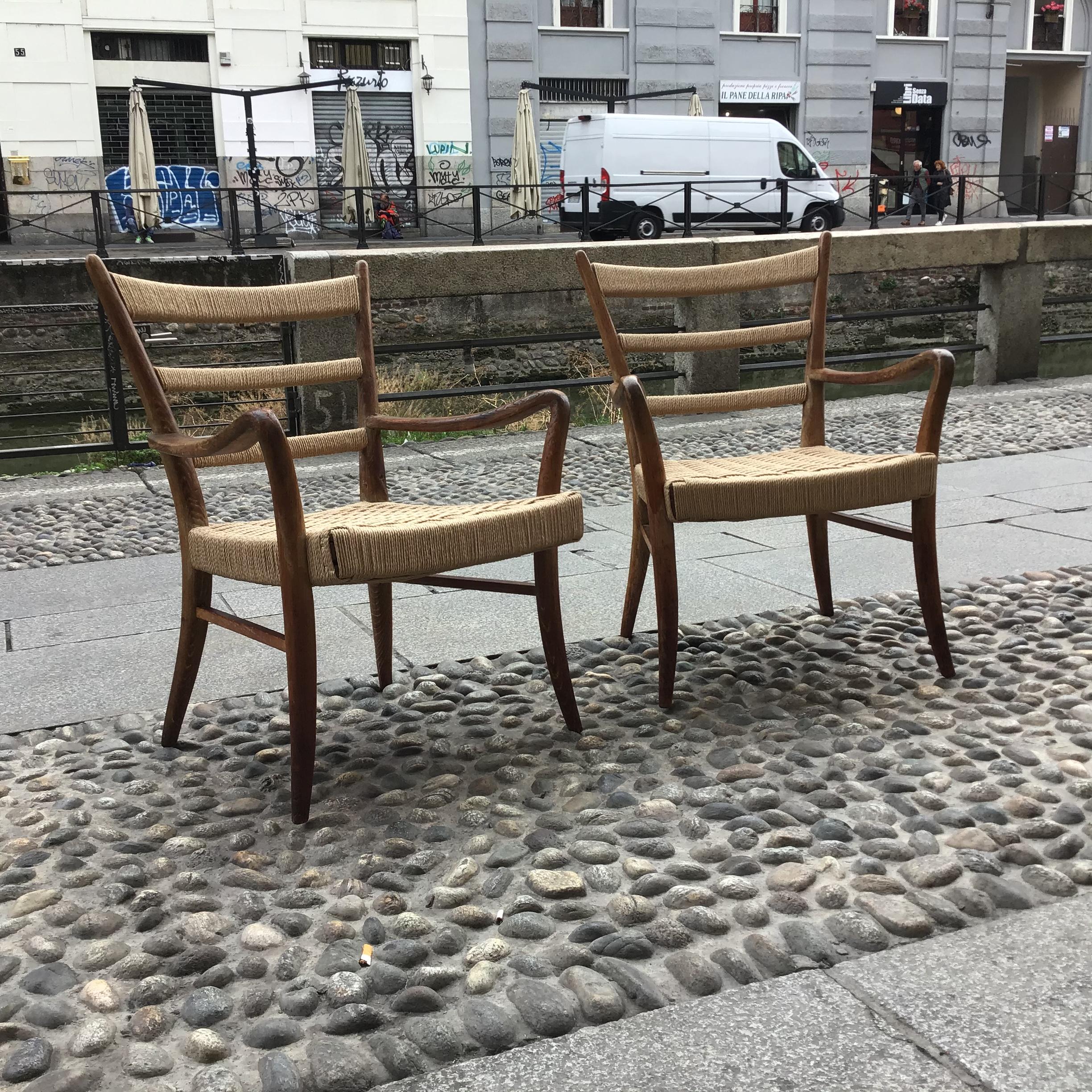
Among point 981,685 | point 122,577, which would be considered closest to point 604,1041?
point 981,685

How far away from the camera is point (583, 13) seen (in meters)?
26.1

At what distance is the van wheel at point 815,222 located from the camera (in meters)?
20.5

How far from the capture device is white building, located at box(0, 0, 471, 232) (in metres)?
22.3

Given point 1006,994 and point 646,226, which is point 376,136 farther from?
point 1006,994

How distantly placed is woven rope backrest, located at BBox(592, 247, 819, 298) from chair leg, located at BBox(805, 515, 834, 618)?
71 centimetres

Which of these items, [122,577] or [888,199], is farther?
[888,199]

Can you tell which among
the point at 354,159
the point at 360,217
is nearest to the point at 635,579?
the point at 360,217

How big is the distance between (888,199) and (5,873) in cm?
2818

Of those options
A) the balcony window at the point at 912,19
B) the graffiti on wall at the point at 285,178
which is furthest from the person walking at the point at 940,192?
the graffiti on wall at the point at 285,178

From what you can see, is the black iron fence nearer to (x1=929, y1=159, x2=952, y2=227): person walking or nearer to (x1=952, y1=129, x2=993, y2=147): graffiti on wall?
(x1=929, y1=159, x2=952, y2=227): person walking

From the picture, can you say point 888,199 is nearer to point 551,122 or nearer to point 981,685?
point 551,122

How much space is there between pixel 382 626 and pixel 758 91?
2648cm

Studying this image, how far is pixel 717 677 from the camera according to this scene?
10.6ft

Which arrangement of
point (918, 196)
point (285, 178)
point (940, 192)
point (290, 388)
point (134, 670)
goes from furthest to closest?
point (285, 178) → point (918, 196) → point (940, 192) → point (290, 388) → point (134, 670)
